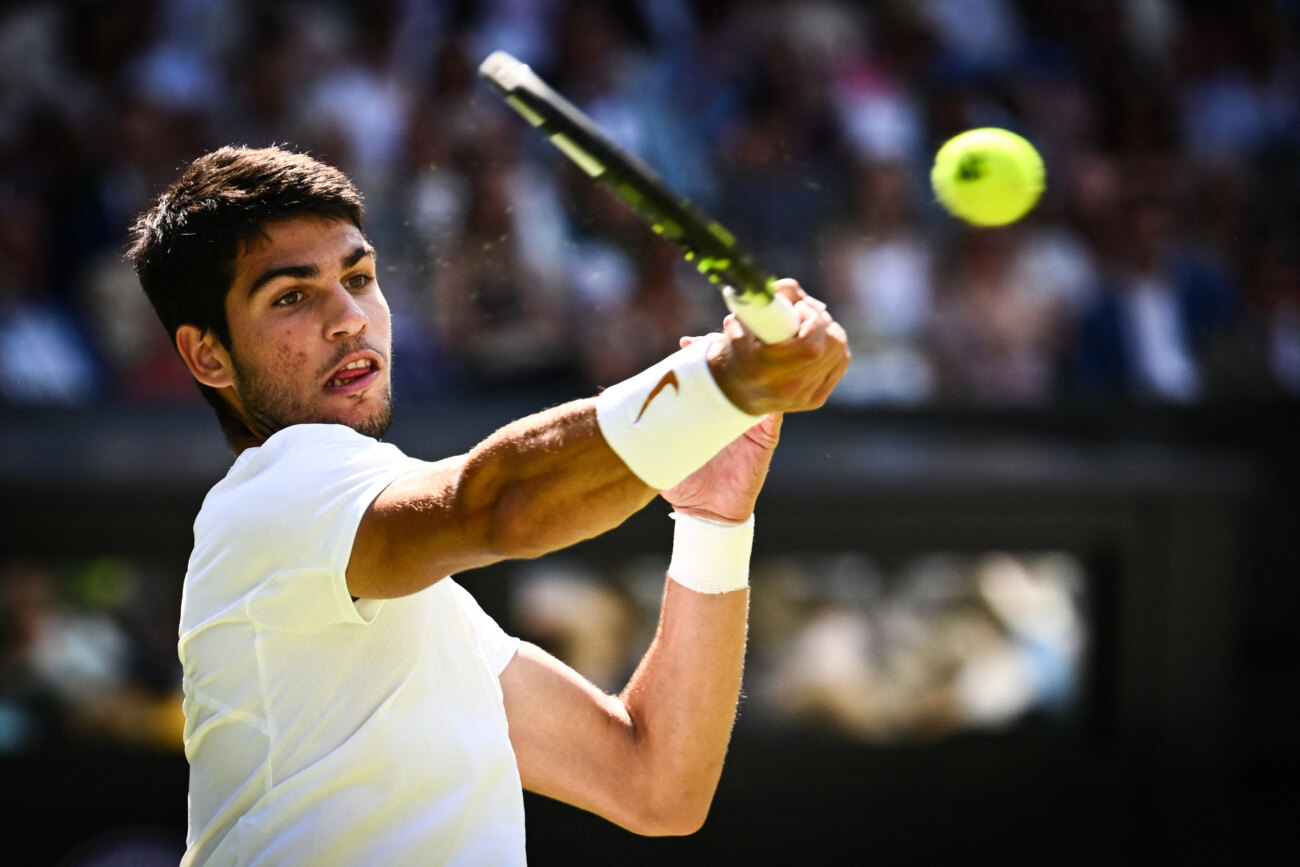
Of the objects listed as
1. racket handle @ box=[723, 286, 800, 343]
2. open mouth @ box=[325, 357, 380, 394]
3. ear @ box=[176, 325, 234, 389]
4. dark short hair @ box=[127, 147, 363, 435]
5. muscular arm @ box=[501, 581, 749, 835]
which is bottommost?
muscular arm @ box=[501, 581, 749, 835]

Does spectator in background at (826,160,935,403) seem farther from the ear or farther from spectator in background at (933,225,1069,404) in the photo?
the ear

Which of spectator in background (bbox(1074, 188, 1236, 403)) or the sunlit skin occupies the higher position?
spectator in background (bbox(1074, 188, 1236, 403))

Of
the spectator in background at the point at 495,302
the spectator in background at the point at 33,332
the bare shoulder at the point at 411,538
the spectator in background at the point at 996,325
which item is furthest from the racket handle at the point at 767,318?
the spectator in background at the point at 33,332

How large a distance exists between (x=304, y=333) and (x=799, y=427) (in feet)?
14.6

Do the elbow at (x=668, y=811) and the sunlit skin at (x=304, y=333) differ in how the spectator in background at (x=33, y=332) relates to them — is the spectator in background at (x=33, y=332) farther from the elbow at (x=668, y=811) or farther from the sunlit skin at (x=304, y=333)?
the elbow at (x=668, y=811)

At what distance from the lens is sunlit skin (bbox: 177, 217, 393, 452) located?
2277 millimetres

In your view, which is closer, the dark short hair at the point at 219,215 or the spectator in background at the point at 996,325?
the dark short hair at the point at 219,215

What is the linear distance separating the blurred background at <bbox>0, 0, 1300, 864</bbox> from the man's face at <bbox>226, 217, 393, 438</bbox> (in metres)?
2.08

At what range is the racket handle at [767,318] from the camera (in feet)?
5.81

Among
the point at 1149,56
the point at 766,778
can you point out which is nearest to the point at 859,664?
the point at 766,778

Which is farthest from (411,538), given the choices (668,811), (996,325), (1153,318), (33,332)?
(1153,318)

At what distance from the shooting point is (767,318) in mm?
1770

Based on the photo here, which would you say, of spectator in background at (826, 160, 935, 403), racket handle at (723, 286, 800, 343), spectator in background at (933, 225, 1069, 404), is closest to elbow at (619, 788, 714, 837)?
racket handle at (723, 286, 800, 343)

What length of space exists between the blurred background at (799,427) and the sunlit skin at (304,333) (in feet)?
6.78
